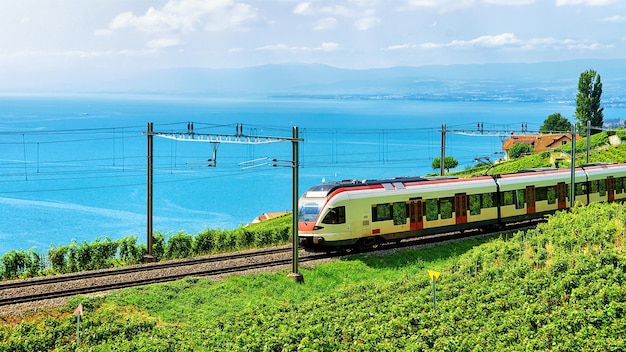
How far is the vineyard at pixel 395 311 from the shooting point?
46.4ft

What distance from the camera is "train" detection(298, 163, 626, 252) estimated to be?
2655cm

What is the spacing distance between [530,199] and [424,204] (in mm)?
6907

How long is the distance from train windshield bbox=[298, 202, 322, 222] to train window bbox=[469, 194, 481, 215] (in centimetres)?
779

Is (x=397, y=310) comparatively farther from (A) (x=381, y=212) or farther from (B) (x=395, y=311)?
(A) (x=381, y=212)

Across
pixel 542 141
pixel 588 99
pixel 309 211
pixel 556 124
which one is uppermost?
pixel 588 99

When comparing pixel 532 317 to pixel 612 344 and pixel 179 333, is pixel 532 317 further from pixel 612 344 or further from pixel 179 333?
pixel 179 333

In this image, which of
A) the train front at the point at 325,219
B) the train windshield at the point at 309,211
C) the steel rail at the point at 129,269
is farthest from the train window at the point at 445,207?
the steel rail at the point at 129,269

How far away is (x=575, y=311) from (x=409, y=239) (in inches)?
662

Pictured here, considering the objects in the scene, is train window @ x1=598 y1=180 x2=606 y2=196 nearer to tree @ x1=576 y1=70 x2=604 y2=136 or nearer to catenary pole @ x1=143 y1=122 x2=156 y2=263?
catenary pole @ x1=143 y1=122 x2=156 y2=263

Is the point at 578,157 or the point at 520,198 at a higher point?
the point at 578,157

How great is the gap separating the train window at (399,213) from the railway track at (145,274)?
110 cm

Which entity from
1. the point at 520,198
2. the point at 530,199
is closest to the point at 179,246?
the point at 520,198

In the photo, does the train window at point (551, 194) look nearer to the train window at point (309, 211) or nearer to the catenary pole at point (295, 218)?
the train window at point (309, 211)

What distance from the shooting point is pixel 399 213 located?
28.0 metres
